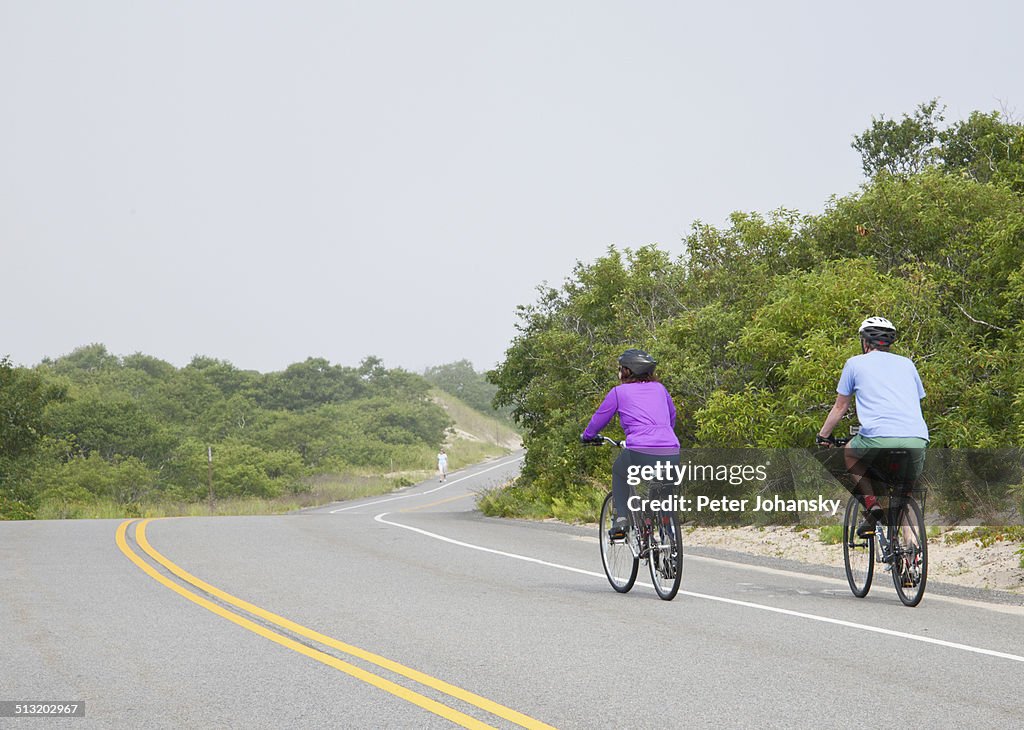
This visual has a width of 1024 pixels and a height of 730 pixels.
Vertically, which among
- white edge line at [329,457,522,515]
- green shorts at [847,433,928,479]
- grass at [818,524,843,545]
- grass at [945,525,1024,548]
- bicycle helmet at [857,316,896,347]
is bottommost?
white edge line at [329,457,522,515]

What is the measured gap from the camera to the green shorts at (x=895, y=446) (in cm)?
895

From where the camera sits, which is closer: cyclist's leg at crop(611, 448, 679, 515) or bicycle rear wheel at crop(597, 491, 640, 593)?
cyclist's leg at crop(611, 448, 679, 515)

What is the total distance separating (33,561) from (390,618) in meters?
6.83

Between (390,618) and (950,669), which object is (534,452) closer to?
(390,618)

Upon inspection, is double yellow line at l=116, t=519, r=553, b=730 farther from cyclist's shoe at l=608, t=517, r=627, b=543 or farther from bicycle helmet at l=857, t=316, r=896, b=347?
bicycle helmet at l=857, t=316, r=896, b=347

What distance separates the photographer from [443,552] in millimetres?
14500

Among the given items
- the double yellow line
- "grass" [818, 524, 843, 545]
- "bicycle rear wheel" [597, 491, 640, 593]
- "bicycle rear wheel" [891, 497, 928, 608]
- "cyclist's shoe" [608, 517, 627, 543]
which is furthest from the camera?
"grass" [818, 524, 843, 545]

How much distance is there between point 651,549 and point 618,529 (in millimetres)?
409

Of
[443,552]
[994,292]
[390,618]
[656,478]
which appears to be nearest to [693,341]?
[994,292]

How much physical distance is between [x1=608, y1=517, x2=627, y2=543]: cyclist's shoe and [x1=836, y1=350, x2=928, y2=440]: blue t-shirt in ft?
7.49

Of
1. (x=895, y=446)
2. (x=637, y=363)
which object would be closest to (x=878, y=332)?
(x=895, y=446)

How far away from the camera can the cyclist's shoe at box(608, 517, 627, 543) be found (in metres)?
10.1

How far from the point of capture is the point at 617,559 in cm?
1042

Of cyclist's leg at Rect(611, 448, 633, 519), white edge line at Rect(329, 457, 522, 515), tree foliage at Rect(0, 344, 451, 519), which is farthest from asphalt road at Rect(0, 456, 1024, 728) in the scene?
tree foliage at Rect(0, 344, 451, 519)
